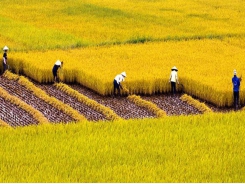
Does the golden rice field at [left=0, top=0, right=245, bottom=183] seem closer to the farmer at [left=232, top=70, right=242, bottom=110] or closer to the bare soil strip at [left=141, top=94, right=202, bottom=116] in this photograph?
the bare soil strip at [left=141, top=94, right=202, bottom=116]

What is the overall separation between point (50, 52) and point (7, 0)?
1759 cm

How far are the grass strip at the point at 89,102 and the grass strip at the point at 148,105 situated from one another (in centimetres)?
A: 99

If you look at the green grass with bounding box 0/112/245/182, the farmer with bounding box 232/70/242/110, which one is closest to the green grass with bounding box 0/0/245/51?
the farmer with bounding box 232/70/242/110

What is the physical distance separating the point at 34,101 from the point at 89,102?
1.34 m

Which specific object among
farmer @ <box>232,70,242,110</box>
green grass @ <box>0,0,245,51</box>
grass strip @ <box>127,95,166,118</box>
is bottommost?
grass strip @ <box>127,95,166,118</box>

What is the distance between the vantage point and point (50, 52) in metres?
24.3

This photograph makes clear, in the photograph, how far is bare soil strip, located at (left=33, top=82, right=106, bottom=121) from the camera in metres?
16.7


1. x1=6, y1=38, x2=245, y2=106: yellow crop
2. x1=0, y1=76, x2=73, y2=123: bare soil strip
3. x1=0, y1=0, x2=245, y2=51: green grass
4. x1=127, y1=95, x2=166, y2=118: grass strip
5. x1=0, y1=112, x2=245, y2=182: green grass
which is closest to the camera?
x1=0, y1=112, x2=245, y2=182: green grass

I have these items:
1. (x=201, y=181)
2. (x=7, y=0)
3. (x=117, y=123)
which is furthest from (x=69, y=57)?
(x=7, y=0)

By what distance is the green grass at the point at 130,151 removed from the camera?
11617mm

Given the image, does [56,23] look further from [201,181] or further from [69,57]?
[201,181]

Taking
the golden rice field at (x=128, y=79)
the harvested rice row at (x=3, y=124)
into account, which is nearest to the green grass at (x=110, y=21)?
the golden rice field at (x=128, y=79)

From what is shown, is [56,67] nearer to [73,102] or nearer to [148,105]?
[73,102]

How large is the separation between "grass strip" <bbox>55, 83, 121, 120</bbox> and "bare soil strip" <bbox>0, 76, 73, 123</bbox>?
830mm
